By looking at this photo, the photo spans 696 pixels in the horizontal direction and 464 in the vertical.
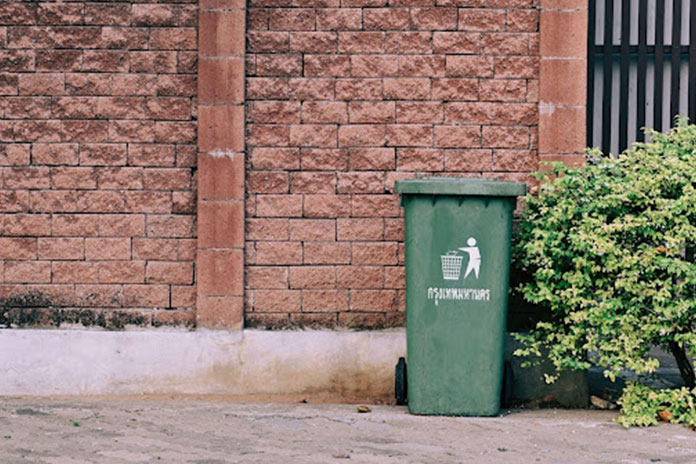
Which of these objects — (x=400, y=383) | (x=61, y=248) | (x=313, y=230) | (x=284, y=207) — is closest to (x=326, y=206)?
(x=313, y=230)

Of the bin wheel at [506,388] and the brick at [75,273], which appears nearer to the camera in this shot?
the bin wheel at [506,388]

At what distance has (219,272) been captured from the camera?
714 centimetres

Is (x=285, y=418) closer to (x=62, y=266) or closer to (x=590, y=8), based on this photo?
(x=62, y=266)

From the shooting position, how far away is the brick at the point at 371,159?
721 centimetres

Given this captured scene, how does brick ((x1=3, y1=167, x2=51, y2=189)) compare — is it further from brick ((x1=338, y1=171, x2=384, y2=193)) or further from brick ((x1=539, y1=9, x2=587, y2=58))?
brick ((x1=539, y1=9, x2=587, y2=58))

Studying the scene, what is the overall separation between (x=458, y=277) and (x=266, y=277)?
60.1 inches

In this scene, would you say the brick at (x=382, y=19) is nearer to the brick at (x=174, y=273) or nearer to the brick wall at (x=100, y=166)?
the brick wall at (x=100, y=166)

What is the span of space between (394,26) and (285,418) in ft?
9.45

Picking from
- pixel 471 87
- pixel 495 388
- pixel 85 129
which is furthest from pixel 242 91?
pixel 495 388

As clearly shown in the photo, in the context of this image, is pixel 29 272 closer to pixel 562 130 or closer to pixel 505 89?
pixel 505 89


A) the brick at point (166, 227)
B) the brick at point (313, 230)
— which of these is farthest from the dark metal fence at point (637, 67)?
the brick at point (166, 227)

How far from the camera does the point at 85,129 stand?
7.27 meters

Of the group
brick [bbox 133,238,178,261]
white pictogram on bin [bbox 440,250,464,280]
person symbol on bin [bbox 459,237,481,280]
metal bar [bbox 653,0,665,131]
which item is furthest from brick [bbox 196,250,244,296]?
metal bar [bbox 653,0,665,131]

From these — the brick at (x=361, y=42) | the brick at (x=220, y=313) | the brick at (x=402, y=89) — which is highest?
the brick at (x=361, y=42)
